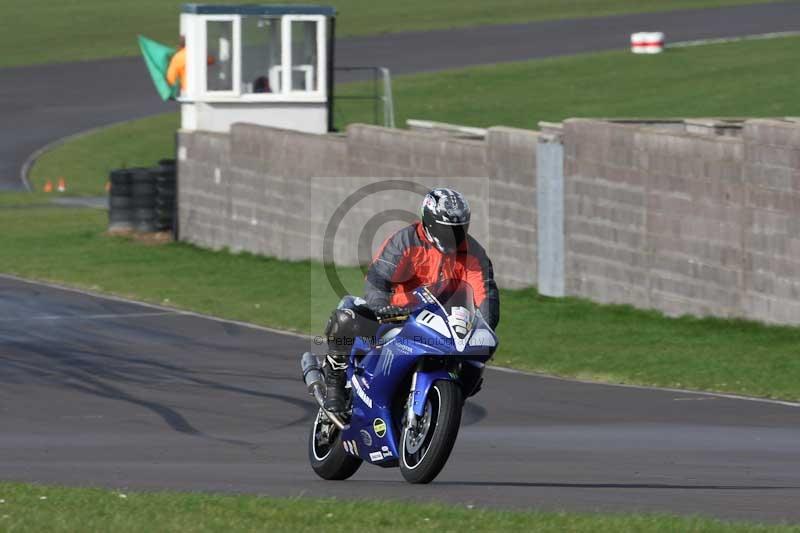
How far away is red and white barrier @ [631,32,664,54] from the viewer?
49.8 meters

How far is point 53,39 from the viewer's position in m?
63.5

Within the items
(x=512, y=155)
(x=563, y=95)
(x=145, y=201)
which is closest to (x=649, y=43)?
(x=563, y=95)

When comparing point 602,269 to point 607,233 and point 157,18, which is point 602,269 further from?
point 157,18

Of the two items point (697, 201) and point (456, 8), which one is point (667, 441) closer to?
point (697, 201)

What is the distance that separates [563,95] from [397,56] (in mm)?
11261

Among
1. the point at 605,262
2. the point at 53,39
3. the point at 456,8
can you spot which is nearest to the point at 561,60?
the point at 456,8

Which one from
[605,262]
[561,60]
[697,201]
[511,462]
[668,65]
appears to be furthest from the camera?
[561,60]

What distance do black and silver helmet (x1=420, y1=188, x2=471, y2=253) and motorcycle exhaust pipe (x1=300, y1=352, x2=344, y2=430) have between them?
137 cm

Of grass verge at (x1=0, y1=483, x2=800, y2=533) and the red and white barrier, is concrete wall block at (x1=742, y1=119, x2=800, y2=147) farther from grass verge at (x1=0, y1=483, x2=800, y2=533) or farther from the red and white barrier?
the red and white barrier

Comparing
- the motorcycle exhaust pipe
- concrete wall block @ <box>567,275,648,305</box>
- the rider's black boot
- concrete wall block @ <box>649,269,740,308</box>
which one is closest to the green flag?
concrete wall block @ <box>567,275,648,305</box>

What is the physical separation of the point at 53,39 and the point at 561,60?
2156 cm

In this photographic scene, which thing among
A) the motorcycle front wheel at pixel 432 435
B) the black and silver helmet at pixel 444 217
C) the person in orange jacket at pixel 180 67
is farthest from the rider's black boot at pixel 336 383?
the person in orange jacket at pixel 180 67

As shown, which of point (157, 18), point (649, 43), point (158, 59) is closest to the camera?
point (158, 59)

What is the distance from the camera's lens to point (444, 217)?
9969 millimetres
